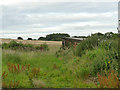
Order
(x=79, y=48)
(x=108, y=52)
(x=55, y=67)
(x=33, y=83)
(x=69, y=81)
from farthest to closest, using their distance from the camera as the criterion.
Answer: (x=79, y=48)
(x=55, y=67)
(x=108, y=52)
(x=69, y=81)
(x=33, y=83)

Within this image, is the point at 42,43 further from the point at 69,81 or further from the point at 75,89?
the point at 75,89

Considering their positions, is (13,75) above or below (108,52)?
below

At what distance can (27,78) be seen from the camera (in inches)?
264

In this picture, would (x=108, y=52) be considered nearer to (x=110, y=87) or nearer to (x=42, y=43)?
(x=110, y=87)

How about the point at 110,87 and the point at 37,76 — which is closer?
the point at 110,87

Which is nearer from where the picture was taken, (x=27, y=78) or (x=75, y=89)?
(x=75, y=89)

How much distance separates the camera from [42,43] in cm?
1962

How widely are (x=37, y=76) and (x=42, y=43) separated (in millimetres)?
12493

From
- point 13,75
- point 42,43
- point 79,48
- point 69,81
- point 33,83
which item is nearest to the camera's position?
point 33,83

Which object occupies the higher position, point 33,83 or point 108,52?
point 108,52

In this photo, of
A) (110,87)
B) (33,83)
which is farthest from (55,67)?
(110,87)

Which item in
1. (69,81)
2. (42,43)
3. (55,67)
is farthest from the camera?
(42,43)

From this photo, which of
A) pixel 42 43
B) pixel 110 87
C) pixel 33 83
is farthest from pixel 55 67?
pixel 42 43

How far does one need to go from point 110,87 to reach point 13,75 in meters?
3.77
